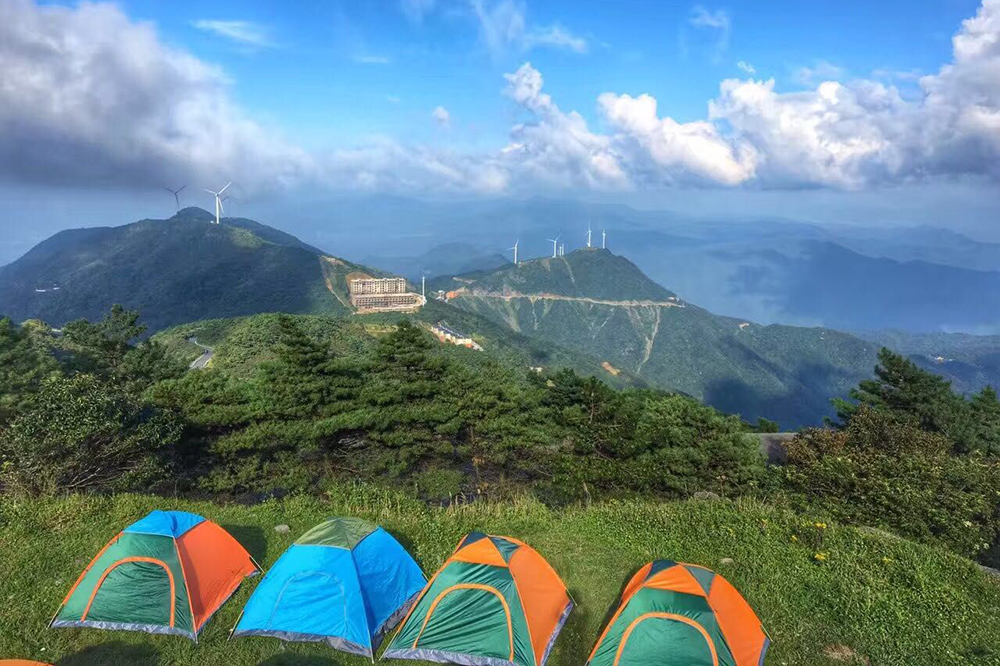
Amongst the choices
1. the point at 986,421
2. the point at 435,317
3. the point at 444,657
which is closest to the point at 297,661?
the point at 444,657

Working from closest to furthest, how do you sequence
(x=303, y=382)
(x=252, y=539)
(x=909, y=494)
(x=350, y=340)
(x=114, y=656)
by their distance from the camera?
(x=114, y=656) < (x=252, y=539) < (x=909, y=494) < (x=303, y=382) < (x=350, y=340)

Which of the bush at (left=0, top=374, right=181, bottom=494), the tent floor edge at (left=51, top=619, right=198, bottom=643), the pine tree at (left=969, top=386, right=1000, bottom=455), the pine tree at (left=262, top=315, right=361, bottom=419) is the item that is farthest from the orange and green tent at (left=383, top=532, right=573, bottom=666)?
the pine tree at (left=969, top=386, right=1000, bottom=455)

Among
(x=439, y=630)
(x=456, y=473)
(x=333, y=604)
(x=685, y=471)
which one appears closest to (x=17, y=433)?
(x=333, y=604)

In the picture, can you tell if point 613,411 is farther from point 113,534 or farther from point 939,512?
point 113,534

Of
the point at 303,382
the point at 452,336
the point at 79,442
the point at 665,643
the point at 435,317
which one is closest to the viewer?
the point at 665,643

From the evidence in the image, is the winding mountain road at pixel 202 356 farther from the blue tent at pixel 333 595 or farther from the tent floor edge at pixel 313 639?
the tent floor edge at pixel 313 639

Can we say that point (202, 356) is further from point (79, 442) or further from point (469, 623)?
point (469, 623)

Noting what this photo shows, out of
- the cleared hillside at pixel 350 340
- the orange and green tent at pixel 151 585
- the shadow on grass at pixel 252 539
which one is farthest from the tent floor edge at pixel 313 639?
the cleared hillside at pixel 350 340
